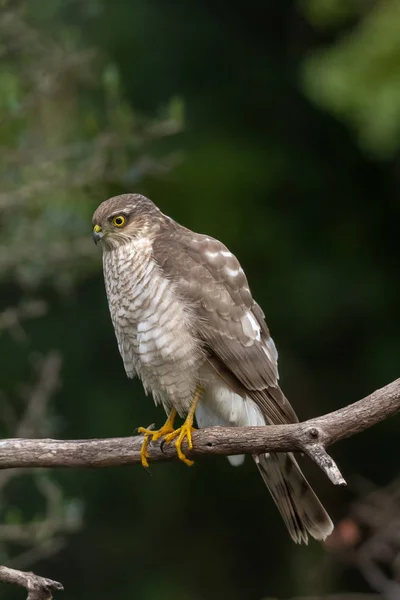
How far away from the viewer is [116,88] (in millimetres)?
5156

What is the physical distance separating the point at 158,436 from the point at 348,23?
4579 mm

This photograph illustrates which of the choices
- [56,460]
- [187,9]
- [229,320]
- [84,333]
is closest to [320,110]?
[187,9]

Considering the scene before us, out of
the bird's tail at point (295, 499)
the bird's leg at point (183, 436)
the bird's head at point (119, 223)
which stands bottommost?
the bird's tail at point (295, 499)

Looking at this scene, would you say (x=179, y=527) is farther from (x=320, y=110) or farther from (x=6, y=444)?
(x=6, y=444)

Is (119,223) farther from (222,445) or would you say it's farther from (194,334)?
(222,445)

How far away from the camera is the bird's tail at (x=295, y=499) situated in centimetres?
436

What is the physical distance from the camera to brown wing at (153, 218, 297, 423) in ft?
14.3

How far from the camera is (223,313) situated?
174 inches

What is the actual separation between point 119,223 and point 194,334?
58 cm

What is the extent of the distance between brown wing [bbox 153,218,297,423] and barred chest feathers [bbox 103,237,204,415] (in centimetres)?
5

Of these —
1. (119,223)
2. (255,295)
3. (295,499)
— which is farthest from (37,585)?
(255,295)

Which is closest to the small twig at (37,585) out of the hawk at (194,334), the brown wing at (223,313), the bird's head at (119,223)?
the hawk at (194,334)

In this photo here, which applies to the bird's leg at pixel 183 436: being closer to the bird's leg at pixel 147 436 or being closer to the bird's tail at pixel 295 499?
the bird's leg at pixel 147 436

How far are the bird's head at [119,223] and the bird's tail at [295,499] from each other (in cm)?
102
